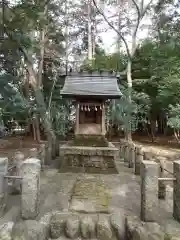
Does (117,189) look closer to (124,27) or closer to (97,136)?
(97,136)

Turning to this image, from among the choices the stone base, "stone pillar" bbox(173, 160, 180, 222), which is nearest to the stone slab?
the stone base

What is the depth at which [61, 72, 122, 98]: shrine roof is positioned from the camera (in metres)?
7.75

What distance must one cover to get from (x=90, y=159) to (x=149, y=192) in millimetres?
3890

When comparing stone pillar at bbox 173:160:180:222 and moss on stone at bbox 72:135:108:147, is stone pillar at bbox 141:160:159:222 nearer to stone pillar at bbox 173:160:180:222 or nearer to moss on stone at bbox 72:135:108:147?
stone pillar at bbox 173:160:180:222

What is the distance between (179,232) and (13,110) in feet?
40.0

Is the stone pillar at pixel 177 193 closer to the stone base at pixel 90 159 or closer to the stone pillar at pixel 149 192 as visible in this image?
the stone pillar at pixel 149 192

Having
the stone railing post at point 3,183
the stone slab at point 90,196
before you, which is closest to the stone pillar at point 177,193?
the stone slab at point 90,196

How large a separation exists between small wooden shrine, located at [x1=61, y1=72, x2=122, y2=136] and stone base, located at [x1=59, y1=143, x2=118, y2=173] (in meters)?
0.80

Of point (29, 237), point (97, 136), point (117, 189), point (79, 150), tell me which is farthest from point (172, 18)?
point (29, 237)

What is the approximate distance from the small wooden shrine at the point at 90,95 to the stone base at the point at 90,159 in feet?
2.61

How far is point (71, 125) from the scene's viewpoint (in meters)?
19.9

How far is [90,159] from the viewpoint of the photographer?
7734mm

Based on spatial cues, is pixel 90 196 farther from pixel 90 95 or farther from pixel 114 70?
pixel 114 70

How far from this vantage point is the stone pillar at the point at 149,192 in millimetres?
3870
